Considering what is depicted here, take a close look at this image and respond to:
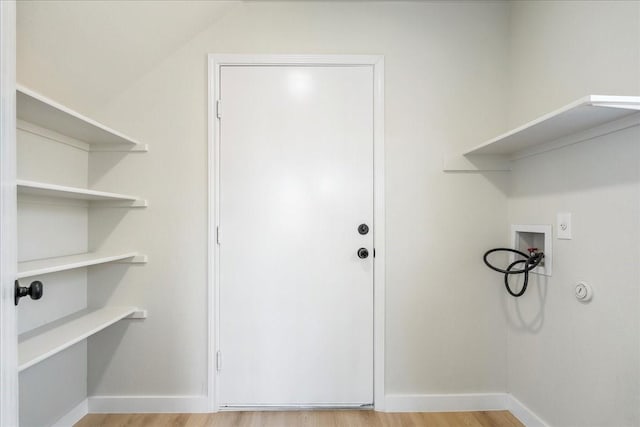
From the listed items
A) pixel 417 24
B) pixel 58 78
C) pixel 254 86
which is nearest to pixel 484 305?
pixel 417 24

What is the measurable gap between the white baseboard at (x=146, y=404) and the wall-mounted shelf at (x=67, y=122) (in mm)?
1453

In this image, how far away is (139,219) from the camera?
78.6 inches

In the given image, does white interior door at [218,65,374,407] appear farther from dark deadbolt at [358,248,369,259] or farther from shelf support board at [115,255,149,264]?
shelf support board at [115,255,149,264]

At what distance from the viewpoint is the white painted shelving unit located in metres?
1.29

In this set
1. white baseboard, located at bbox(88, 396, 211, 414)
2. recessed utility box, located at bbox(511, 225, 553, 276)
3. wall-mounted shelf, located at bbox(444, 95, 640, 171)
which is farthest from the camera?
white baseboard, located at bbox(88, 396, 211, 414)

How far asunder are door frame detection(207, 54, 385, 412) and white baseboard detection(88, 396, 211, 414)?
3.3 inches

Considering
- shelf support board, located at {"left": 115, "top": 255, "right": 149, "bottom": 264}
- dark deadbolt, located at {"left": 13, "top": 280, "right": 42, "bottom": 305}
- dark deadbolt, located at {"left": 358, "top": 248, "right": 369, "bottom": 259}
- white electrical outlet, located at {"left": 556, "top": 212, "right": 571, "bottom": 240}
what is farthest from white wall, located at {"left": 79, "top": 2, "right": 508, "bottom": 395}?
dark deadbolt, located at {"left": 13, "top": 280, "right": 42, "bottom": 305}

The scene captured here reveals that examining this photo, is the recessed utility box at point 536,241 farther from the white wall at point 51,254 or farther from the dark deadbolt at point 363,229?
the white wall at point 51,254

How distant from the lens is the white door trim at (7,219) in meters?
0.89

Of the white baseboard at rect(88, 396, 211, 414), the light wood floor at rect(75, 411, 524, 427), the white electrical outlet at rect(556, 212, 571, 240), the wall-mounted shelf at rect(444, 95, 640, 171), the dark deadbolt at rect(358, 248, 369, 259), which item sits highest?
the wall-mounted shelf at rect(444, 95, 640, 171)

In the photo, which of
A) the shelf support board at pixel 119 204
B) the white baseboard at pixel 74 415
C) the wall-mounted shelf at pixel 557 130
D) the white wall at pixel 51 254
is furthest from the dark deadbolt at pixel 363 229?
the white baseboard at pixel 74 415

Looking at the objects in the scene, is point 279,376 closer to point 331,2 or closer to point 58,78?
point 58,78

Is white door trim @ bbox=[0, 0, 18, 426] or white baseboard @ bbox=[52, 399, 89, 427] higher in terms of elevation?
white door trim @ bbox=[0, 0, 18, 426]

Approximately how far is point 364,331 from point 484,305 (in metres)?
0.73
